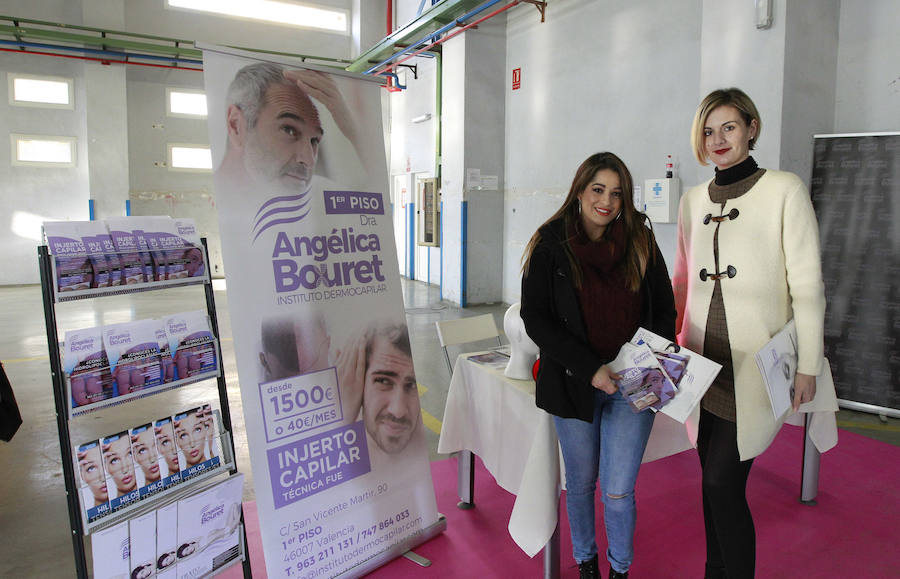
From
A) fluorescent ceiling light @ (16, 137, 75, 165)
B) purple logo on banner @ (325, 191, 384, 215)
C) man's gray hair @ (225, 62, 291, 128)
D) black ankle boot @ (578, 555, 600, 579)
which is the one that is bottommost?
black ankle boot @ (578, 555, 600, 579)

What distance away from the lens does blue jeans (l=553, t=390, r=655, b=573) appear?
1.71m

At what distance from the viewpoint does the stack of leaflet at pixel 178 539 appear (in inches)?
59.7

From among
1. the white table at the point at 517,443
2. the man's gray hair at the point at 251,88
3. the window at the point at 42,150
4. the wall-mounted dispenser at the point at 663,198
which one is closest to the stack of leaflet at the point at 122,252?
the man's gray hair at the point at 251,88

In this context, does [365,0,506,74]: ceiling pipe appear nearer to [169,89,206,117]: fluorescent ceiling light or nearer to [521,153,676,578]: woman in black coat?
[169,89,206,117]: fluorescent ceiling light

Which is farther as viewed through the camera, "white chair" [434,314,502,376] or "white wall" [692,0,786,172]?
"white wall" [692,0,786,172]

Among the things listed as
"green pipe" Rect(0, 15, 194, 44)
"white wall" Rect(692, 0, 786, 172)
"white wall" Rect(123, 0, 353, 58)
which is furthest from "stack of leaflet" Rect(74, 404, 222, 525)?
"white wall" Rect(123, 0, 353, 58)

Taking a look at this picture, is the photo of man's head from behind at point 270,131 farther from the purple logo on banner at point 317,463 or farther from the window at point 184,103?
the window at point 184,103

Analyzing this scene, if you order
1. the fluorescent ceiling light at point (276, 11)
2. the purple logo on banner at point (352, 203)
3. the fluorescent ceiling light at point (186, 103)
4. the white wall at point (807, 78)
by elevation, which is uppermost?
the fluorescent ceiling light at point (276, 11)

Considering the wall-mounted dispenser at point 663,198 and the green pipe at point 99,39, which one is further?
the green pipe at point 99,39

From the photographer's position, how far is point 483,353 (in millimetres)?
2602

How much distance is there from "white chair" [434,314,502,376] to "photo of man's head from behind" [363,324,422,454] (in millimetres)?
605

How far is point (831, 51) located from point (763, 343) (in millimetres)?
3526

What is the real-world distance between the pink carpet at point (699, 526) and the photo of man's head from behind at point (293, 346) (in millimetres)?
872

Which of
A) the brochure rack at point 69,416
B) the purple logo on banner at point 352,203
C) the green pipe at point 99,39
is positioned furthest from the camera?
the green pipe at point 99,39
